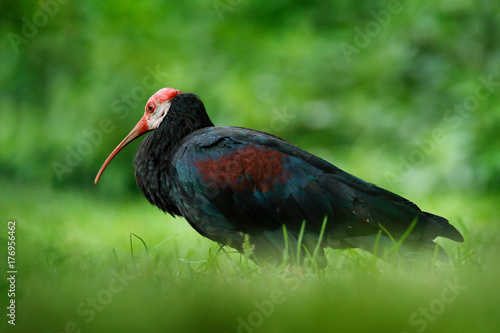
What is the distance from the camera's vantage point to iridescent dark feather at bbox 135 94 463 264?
2.90 metres

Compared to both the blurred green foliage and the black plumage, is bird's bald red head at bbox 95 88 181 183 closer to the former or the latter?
the black plumage

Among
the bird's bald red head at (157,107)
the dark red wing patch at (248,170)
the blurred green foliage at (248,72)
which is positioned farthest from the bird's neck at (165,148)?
the blurred green foliage at (248,72)

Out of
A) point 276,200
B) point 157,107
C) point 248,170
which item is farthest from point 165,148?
point 276,200

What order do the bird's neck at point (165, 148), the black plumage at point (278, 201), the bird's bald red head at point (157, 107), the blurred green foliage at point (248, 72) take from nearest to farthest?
the black plumage at point (278, 201) < the bird's neck at point (165, 148) < the bird's bald red head at point (157, 107) < the blurred green foliage at point (248, 72)

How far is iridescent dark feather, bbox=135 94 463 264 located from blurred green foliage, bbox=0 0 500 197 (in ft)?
10.9

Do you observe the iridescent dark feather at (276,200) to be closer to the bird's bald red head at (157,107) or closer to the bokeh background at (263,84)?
the bird's bald red head at (157,107)

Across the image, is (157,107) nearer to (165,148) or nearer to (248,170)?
(165,148)

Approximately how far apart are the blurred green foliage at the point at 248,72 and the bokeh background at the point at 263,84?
14 millimetres

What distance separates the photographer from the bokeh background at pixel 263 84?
20.1ft

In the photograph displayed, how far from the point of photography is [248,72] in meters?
6.88

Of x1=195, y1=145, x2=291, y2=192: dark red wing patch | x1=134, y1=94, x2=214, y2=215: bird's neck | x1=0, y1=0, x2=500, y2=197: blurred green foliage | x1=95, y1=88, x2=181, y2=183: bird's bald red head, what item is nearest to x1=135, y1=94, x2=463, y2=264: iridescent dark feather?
x1=195, y1=145, x2=291, y2=192: dark red wing patch

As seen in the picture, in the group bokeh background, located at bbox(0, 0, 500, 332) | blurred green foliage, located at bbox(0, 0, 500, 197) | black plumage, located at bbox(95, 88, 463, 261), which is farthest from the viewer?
blurred green foliage, located at bbox(0, 0, 500, 197)

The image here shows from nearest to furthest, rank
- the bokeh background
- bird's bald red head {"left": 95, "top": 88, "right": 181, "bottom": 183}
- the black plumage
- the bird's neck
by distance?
the black plumage → the bird's neck → bird's bald red head {"left": 95, "top": 88, "right": 181, "bottom": 183} → the bokeh background

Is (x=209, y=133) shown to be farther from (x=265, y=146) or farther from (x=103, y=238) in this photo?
(x=103, y=238)
